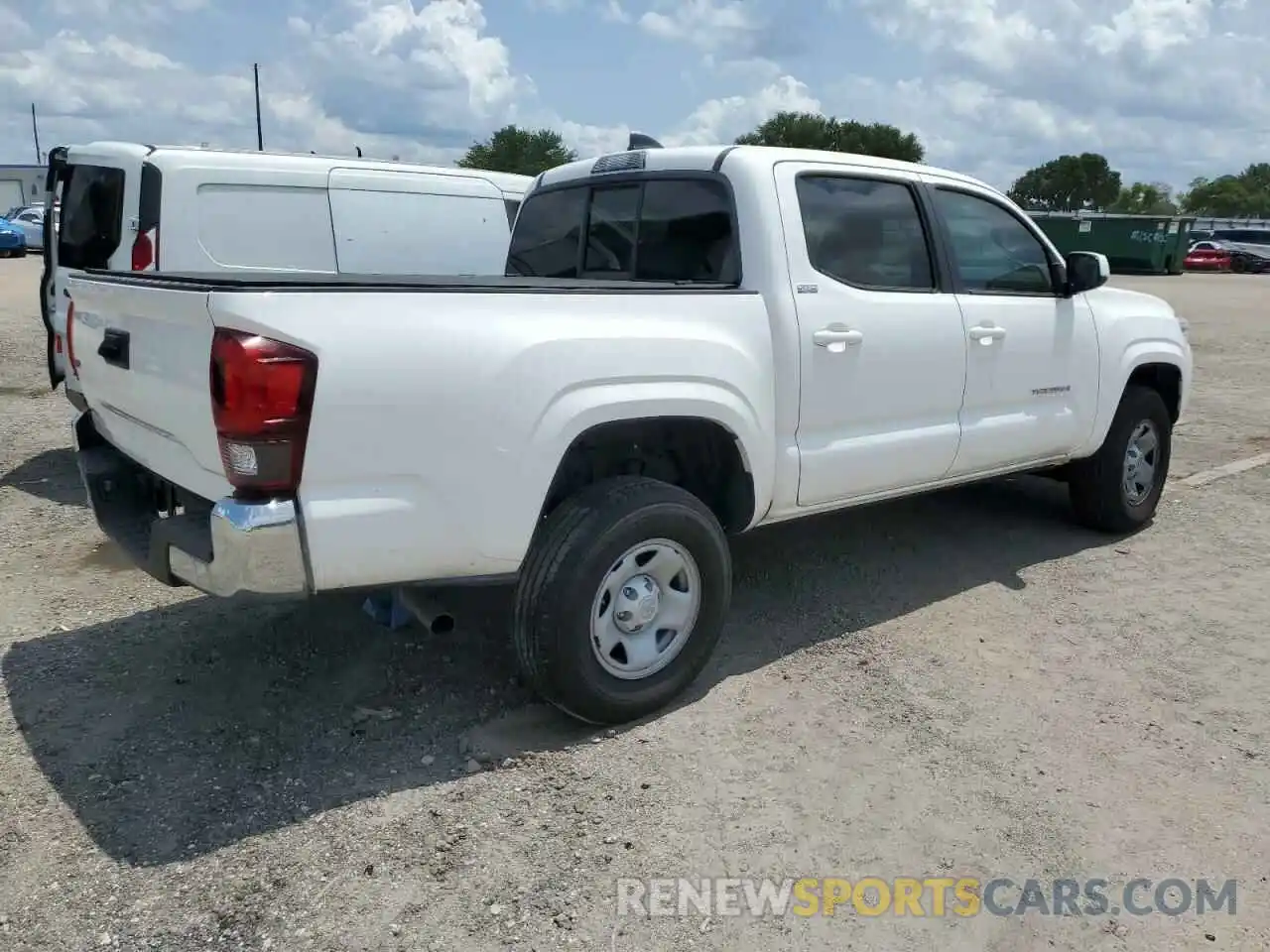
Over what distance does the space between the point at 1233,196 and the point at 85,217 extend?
111442mm

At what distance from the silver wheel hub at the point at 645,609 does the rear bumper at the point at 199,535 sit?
39.8 inches

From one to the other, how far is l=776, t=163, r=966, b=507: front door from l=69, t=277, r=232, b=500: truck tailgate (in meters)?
2.08

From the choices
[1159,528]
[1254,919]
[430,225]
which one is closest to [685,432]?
[1254,919]

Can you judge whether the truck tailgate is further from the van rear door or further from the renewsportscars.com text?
the van rear door

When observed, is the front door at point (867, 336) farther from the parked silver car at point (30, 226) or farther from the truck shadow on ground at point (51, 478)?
the parked silver car at point (30, 226)

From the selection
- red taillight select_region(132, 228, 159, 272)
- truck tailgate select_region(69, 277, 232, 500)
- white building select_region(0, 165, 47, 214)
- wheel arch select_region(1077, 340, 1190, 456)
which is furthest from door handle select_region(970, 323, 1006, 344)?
white building select_region(0, 165, 47, 214)

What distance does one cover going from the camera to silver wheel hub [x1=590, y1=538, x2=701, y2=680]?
3.47 meters

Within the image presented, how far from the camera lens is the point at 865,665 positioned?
163 inches

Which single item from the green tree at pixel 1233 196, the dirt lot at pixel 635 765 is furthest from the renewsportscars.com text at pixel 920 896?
the green tree at pixel 1233 196

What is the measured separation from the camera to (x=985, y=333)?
182 inches

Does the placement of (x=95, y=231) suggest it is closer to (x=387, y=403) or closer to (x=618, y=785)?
(x=387, y=403)

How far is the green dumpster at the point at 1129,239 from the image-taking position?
35969mm

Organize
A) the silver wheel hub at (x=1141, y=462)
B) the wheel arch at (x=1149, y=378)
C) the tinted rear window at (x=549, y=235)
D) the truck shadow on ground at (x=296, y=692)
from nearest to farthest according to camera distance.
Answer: the truck shadow on ground at (x=296, y=692) → the tinted rear window at (x=549, y=235) → the wheel arch at (x=1149, y=378) → the silver wheel hub at (x=1141, y=462)

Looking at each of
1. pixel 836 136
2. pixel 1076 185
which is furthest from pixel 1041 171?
pixel 836 136
